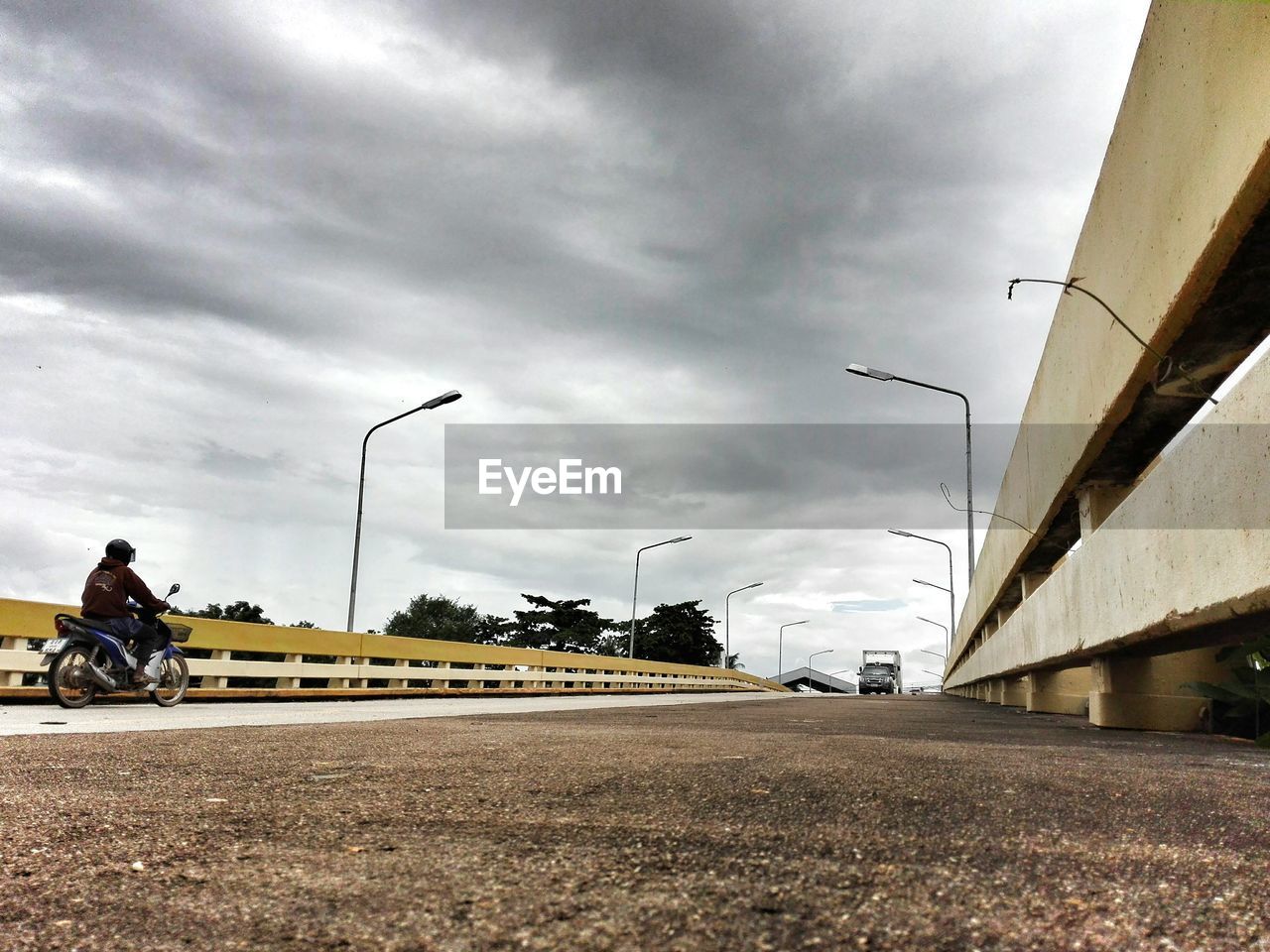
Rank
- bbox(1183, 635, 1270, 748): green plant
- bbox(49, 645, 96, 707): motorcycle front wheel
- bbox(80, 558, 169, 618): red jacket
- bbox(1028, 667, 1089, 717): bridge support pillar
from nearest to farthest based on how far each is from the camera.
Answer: bbox(1183, 635, 1270, 748): green plant, bbox(49, 645, 96, 707): motorcycle front wheel, bbox(80, 558, 169, 618): red jacket, bbox(1028, 667, 1089, 717): bridge support pillar

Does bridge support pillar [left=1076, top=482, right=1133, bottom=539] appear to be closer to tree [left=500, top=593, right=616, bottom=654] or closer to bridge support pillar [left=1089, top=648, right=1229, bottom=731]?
bridge support pillar [left=1089, top=648, right=1229, bottom=731]

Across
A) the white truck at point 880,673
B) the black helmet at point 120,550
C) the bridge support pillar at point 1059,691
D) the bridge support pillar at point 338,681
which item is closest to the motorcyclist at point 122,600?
the black helmet at point 120,550

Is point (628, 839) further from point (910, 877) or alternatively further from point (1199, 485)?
point (1199, 485)

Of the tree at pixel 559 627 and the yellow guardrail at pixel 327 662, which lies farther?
the tree at pixel 559 627

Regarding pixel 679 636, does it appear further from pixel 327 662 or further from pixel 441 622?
pixel 327 662

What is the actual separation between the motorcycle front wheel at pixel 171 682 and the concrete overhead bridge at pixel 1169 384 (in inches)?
362

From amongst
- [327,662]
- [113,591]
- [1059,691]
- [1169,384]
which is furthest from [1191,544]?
[327,662]

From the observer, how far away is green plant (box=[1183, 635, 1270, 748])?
20.1 feet

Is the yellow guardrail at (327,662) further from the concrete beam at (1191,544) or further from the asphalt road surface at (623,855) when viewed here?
the concrete beam at (1191,544)

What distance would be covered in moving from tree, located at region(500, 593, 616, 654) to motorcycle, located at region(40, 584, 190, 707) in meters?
83.4

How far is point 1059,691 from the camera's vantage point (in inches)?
484

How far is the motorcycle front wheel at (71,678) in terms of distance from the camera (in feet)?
Result: 31.3

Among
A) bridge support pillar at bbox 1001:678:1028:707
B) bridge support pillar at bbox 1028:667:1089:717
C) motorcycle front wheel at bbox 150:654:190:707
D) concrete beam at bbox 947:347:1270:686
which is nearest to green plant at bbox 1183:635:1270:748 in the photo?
concrete beam at bbox 947:347:1270:686

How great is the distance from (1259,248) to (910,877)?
3452 millimetres
